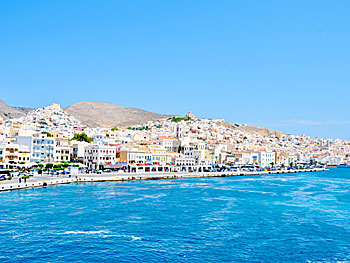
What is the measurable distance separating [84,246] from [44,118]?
142 metres

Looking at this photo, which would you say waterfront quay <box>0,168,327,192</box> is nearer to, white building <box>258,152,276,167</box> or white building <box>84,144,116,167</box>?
white building <box>84,144,116,167</box>

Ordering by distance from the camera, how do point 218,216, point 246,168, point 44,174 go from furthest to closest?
point 246,168, point 44,174, point 218,216

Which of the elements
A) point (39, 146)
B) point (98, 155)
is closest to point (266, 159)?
point (98, 155)

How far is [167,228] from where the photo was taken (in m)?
25.8

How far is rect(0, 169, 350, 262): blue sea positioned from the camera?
67.2ft

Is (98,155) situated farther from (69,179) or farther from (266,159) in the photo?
(266,159)

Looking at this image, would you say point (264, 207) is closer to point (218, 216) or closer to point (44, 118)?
point (218, 216)

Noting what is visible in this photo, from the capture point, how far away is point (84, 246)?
70.5ft

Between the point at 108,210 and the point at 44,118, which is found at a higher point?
the point at 44,118

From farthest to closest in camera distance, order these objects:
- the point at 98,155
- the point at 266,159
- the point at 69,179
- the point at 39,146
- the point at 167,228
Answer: the point at 266,159
the point at 98,155
the point at 39,146
the point at 69,179
the point at 167,228

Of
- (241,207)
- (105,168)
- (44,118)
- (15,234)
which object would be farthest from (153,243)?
(44,118)

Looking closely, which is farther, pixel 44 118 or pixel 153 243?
pixel 44 118

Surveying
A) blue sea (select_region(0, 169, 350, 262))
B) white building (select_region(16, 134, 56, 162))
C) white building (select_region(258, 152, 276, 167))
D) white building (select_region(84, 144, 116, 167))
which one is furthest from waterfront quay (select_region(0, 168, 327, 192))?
white building (select_region(258, 152, 276, 167))

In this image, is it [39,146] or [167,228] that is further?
[39,146]
